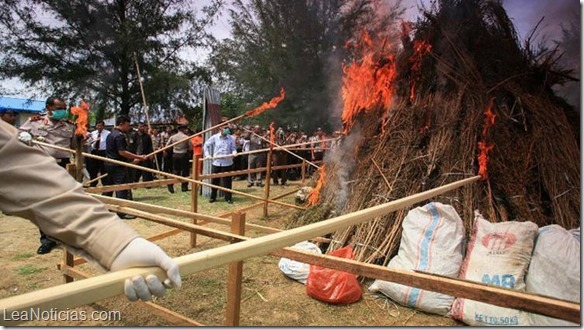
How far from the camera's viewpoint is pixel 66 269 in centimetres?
370

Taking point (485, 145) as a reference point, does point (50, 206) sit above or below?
below

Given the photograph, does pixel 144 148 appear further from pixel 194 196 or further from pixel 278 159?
pixel 194 196

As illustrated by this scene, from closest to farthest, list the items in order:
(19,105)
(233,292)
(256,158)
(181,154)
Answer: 1. (233,292)
2. (181,154)
3. (256,158)
4. (19,105)

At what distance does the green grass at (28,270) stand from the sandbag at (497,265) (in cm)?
488

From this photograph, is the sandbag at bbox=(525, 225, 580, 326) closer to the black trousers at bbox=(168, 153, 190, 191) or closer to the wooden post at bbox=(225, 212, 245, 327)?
the wooden post at bbox=(225, 212, 245, 327)

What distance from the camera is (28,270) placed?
456 centimetres

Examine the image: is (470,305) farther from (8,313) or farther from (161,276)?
(8,313)

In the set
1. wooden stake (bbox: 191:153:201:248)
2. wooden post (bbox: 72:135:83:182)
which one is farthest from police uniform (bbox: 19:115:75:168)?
wooden post (bbox: 72:135:83:182)

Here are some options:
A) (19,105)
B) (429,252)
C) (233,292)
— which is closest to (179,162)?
(429,252)

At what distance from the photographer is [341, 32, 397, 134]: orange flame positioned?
20.8ft

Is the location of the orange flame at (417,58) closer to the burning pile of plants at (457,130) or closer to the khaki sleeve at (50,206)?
the burning pile of plants at (457,130)

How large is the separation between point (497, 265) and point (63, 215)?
3790 millimetres

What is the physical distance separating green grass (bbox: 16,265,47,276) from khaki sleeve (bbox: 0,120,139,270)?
425 cm

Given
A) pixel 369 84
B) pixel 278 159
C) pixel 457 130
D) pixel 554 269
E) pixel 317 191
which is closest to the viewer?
pixel 554 269
